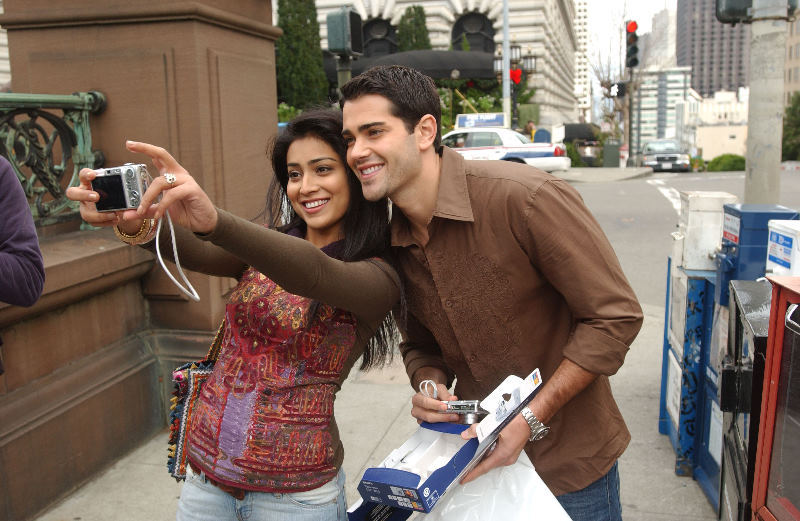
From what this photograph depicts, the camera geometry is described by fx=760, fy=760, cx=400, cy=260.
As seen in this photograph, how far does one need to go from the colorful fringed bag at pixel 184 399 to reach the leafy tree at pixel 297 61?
2572cm

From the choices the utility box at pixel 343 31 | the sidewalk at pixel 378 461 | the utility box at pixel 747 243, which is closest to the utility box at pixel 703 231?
the utility box at pixel 747 243

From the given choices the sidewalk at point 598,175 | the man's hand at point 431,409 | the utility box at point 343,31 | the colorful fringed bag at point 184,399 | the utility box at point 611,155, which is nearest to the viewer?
the man's hand at point 431,409

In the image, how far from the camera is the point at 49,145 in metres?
4.33

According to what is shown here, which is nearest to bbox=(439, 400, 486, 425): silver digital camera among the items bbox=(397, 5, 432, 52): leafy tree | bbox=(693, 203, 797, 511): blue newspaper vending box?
bbox=(693, 203, 797, 511): blue newspaper vending box

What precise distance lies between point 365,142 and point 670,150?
3610cm

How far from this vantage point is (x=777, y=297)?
5.62 feet

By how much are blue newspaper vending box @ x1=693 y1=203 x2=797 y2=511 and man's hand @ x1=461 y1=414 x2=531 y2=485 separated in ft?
5.32

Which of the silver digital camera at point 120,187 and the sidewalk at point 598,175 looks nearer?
the silver digital camera at point 120,187

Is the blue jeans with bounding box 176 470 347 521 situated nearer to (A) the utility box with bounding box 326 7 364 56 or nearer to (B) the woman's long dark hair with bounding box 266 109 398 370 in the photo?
(B) the woman's long dark hair with bounding box 266 109 398 370

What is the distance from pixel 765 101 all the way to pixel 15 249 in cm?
550

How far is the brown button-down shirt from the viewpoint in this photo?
206cm

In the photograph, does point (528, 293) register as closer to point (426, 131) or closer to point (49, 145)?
point (426, 131)

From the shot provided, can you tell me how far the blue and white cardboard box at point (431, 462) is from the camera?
1840mm

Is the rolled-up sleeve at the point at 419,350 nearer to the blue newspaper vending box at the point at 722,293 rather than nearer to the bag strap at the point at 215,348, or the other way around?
the bag strap at the point at 215,348
